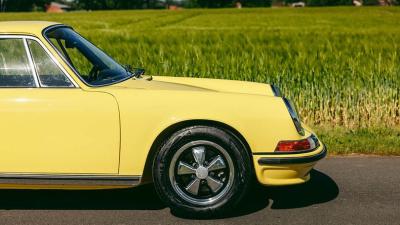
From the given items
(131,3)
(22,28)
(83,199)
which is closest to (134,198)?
(83,199)

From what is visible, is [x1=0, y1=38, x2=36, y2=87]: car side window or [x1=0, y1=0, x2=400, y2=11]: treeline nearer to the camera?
[x1=0, y1=38, x2=36, y2=87]: car side window

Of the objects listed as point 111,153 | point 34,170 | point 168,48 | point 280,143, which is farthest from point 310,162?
point 168,48

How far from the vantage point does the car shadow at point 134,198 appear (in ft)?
14.8

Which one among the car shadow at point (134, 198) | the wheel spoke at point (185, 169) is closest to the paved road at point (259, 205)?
the car shadow at point (134, 198)

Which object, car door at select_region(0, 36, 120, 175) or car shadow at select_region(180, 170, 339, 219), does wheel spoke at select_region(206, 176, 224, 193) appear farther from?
car door at select_region(0, 36, 120, 175)

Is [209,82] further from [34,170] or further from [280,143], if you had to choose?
[34,170]

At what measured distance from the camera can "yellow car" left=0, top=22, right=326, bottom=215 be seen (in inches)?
160

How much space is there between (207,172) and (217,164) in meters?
0.09

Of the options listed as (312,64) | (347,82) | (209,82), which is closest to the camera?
(209,82)

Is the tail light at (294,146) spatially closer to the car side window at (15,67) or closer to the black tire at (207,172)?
the black tire at (207,172)

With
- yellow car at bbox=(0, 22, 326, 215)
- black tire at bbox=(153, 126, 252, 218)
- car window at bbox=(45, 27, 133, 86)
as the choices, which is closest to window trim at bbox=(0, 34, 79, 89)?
yellow car at bbox=(0, 22, 326, 215)

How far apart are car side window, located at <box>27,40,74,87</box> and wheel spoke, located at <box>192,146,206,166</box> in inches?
39.4

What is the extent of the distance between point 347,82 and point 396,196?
13.5ft

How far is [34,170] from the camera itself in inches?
162
